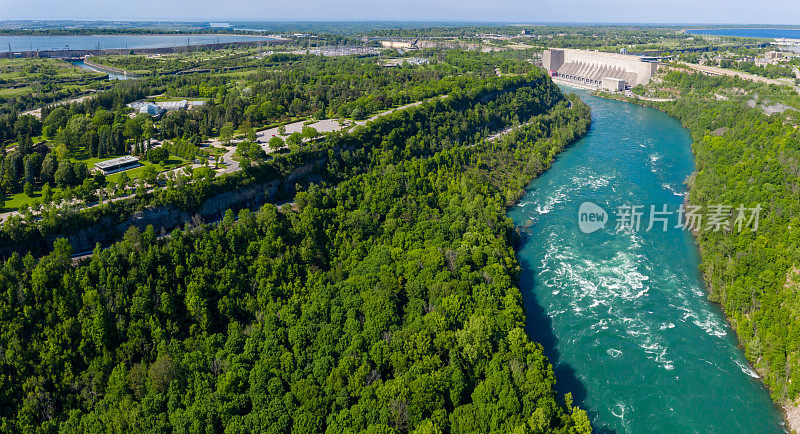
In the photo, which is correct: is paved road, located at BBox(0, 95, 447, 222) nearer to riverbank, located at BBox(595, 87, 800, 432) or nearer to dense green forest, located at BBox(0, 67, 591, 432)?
dense green forest, located at BBox(0, 67, 591, 432)

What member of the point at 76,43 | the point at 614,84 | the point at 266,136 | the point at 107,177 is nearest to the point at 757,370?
the point at 266,136

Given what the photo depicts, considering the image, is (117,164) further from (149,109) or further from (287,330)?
(287,330)

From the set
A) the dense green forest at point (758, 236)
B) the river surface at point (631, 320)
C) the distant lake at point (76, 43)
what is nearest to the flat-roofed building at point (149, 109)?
the river surface at point (631, 320)

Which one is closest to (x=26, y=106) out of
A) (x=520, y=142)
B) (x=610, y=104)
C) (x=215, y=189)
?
(x=215, y=189)

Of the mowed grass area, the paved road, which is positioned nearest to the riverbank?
the paved road

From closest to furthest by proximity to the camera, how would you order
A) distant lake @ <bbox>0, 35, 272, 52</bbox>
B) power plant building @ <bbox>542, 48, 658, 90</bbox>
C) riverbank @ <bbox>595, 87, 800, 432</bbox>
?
riverbank @ <bbox>595, 87, 800, 432</bbox>, power plant building @ <bbox>542, 48, 658, 90</bbox>, distant lake @ <bbox>0, 35, 272, 52</bbox>

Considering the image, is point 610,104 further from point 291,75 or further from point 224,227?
point 224,227

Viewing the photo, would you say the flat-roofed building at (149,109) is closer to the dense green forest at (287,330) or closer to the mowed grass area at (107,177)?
the mowed grass area at (107,177)
